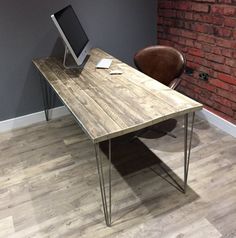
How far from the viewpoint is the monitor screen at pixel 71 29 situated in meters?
2.23

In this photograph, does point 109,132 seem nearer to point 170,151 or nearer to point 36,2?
point 170,151

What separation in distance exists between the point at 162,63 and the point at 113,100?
101 centimetres

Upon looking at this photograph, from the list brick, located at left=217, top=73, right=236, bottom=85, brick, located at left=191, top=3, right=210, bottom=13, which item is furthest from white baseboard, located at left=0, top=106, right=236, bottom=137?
brick, located at left=191, top=3, right=210, bottom=13

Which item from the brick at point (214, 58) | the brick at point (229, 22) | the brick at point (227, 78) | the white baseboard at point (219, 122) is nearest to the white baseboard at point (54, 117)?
the white baseboard at point (219, 122)

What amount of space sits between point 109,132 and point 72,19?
144cm

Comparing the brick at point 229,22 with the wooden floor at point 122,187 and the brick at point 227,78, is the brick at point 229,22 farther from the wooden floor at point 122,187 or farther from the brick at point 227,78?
the wooden floor at point 122,187

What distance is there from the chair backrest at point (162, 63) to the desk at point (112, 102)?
14.8 inches

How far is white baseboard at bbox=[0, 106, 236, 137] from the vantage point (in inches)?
104

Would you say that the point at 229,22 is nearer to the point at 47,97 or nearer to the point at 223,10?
the point at 223,10

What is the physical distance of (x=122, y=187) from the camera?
2.12 meters

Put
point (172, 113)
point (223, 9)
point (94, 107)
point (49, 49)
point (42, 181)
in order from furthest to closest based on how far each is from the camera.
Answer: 1. point (49, 49)
2. point (223, 9)
3. point (42, 181)
4. point (94, 107)
5. point (172, 113)

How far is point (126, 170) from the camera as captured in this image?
2.29 m

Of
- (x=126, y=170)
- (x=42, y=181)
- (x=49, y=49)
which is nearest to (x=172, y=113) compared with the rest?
(x=126, y=170)

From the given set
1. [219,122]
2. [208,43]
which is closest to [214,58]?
[208,43]
